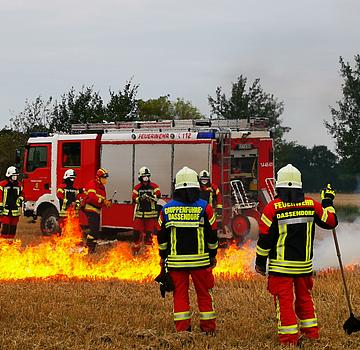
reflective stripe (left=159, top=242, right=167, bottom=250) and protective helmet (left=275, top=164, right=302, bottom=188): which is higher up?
protective helmet (left=275, top=164, right=302, bottom=188)

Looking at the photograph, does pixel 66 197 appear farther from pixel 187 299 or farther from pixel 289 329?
pixel 289 329

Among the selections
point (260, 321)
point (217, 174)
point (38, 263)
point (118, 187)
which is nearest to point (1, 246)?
point (38, 263)

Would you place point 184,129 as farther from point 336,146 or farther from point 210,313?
point 336,146

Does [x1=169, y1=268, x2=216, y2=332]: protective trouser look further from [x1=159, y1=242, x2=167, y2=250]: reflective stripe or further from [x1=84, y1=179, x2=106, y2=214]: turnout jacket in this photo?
[x1=84, y1=179, x2=106, y2=214]: turnout jacket

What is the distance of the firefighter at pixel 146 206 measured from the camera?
1304 cm

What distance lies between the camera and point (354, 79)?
1055 inches

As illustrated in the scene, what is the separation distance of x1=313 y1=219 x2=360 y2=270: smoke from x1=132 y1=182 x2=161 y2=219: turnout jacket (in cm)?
339

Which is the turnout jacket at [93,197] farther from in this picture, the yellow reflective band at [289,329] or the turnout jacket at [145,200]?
the yellow reflective band at [289,329]

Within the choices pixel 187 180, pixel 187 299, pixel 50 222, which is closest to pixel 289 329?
pixel 187 299

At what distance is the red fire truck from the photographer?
13.9 metres

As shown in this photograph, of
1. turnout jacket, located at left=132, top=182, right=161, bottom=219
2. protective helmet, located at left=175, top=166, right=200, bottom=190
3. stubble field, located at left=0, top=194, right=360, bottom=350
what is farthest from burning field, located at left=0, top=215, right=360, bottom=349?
protective helmet, located at left=175, top=166, right=200, bottom=190

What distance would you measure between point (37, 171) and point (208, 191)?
5410 millimetres

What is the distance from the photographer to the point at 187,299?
259 inches

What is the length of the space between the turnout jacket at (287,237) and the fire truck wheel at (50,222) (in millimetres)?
10618
